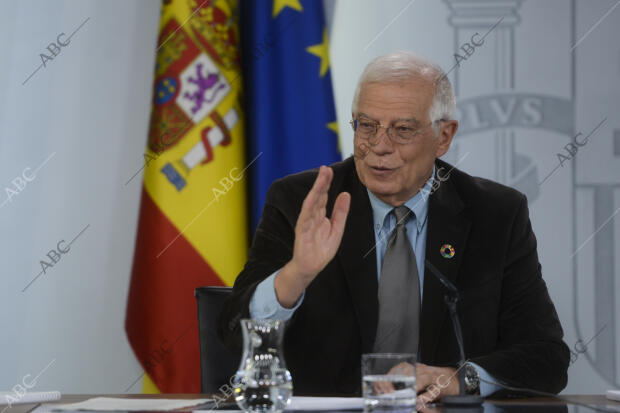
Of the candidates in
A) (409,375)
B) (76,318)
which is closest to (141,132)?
(76,318)

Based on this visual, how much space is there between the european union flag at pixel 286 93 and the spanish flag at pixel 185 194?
93 millimetres

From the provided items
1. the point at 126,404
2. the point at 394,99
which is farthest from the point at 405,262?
the point at 126,404

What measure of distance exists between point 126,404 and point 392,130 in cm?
106

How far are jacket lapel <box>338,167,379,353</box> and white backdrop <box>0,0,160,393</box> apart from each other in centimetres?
148

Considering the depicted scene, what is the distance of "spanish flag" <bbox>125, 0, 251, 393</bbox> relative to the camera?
3.04 m

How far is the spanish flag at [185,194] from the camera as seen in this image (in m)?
3.04

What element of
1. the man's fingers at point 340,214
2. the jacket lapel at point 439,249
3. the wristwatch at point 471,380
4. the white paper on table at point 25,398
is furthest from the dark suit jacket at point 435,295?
the white paper on table at point 25,398

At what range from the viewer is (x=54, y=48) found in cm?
326

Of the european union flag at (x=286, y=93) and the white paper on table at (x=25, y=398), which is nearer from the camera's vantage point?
the white paper on table at (x=25, y=398)

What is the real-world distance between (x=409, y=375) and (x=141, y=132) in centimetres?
237

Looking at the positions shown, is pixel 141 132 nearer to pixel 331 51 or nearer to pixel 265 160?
pixel 265 160

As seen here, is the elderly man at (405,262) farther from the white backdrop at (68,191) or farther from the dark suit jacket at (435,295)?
the white backdrop at (68,191)

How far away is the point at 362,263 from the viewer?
204cm

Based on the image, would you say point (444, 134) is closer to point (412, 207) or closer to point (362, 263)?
point (412, 207)
